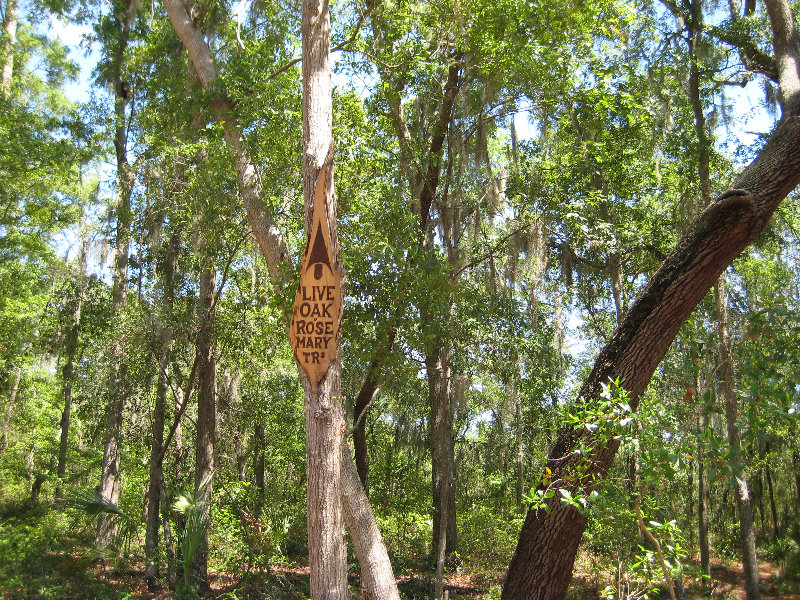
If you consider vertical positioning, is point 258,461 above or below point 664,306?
below

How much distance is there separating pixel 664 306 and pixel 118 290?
30.6 ft

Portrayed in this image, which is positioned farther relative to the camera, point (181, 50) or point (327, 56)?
point (181, 50)

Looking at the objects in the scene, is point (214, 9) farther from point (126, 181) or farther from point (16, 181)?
point (16, 181)

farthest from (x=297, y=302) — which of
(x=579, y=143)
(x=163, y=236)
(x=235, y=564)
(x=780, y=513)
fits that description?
(x=780, y=513)

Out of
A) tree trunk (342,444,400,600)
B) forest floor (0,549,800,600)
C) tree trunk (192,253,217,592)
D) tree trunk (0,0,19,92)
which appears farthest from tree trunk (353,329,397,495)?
tree trunk (0,0,19,92)

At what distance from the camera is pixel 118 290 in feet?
35.5

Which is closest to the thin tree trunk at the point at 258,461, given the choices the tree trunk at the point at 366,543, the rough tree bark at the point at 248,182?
the tree trunk at the point at 366,543

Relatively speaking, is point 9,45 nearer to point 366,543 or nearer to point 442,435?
point 442,435

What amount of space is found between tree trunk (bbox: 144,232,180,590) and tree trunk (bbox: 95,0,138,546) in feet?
1.84

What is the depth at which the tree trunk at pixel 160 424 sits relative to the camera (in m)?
8.55

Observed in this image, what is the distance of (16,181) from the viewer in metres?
13.2

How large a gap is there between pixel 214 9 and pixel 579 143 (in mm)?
5935

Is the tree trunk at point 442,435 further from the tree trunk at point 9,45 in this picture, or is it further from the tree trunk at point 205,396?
the tree trunk at point 9,45

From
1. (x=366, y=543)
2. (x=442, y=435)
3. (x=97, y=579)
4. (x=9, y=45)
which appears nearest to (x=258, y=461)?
(x=97, y=579)
